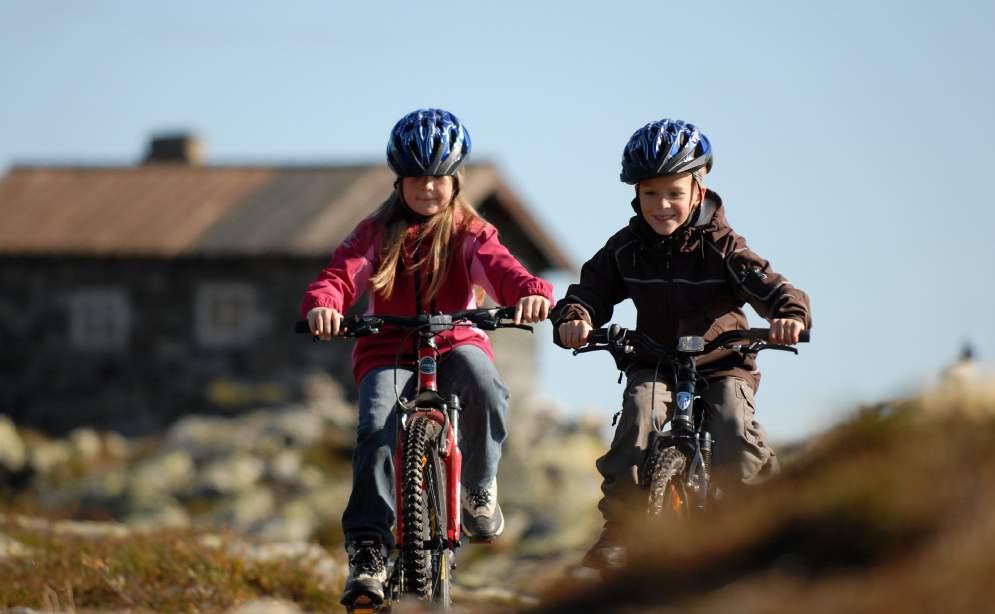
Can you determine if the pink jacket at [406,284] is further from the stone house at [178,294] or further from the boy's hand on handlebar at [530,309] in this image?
the stone house at [178,294]

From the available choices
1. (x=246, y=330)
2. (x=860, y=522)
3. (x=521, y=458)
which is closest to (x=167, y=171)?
(x=246, y=330)

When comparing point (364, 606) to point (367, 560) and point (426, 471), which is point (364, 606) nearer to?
point (367, 560)

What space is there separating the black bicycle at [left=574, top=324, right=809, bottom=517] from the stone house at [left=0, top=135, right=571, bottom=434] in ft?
95.5

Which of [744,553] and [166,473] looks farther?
[166,473]

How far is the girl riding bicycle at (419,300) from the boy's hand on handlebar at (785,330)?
99cm

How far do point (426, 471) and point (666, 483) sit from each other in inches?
38.4

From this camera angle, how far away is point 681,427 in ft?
21.0

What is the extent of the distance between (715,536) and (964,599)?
1.10 m

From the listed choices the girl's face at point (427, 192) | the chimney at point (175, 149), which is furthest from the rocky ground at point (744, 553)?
the chimney at point (175, 149)

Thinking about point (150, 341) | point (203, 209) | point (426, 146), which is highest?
point (203, 209)

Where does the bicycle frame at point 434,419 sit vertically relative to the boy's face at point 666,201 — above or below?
below

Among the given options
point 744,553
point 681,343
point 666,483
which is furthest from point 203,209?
point 744,553

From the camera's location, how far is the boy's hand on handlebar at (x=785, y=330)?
248 inches

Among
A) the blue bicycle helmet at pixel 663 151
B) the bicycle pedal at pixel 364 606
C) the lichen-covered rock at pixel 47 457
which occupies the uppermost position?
the lichen-covered rock at pixel 47 457
